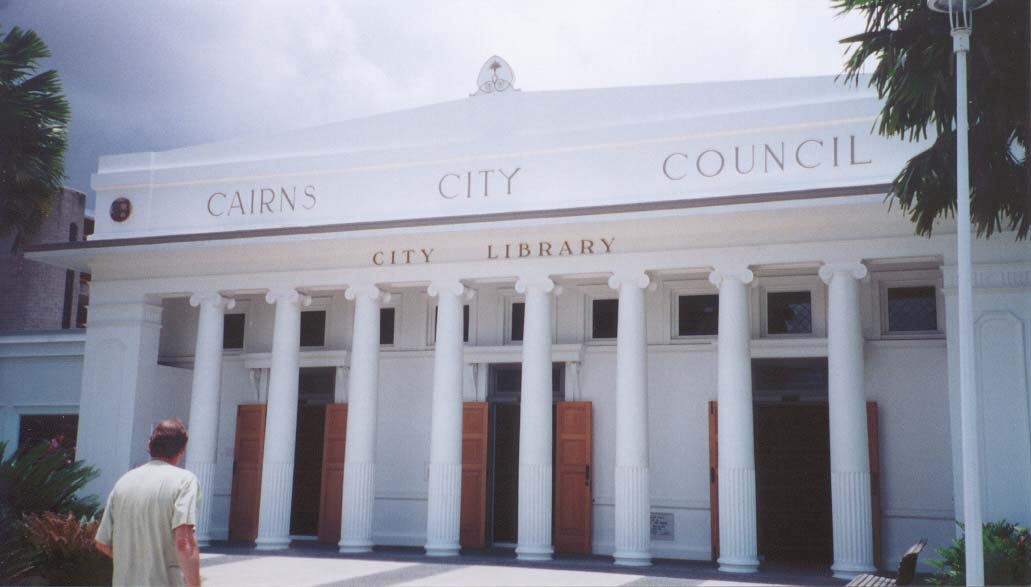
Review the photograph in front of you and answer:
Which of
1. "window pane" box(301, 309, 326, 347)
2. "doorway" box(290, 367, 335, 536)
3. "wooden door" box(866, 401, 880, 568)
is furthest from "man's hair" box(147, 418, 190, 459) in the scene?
"window pane" box(301, 309, 326, 347)

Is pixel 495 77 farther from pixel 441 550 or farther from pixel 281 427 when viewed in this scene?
pixel 441 550

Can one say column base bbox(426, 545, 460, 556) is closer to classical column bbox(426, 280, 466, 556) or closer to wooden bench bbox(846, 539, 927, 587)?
classical column bbox(426, 280, 466, 556)

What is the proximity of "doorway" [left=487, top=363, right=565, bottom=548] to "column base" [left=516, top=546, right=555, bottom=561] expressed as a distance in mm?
2527

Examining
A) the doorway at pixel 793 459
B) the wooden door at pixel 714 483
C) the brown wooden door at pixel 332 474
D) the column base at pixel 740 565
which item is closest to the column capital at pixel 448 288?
the brown wooden door at pixel 332 474

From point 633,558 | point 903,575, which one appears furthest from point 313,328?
point 903,575

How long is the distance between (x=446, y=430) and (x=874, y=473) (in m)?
6.91

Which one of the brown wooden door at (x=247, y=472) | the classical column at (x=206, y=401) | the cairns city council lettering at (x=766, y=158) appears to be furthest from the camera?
the brown wooden door at (x=247, y=472)

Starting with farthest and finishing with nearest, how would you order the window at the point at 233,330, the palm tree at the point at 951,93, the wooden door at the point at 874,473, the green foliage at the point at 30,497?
the window at the point at 233,330 → the wooden door at the point at 874,473 → the palm tree at the point at 951,93 → the green foliage at the point at 30,497

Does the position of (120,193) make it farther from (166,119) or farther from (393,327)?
(393,327)

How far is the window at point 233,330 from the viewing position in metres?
20.6

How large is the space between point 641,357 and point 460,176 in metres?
4.69

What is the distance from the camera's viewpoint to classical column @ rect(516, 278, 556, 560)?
15789mm

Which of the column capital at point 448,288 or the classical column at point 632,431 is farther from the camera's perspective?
the column capital at point 448,288

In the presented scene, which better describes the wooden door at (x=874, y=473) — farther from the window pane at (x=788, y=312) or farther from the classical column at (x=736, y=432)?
the classical column at (x=736, y=432)
